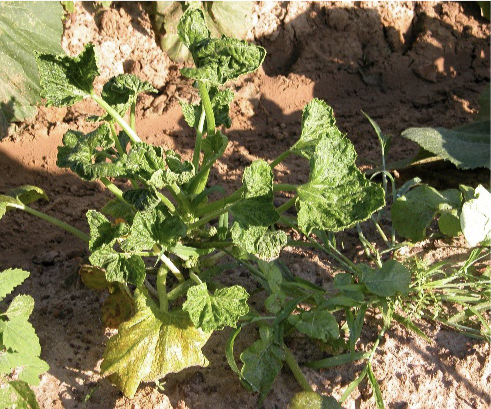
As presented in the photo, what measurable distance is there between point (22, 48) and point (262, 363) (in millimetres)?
2011

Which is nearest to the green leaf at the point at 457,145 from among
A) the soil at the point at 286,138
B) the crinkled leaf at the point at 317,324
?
the soil at the point at 286,138

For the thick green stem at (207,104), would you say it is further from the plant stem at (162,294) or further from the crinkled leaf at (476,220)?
the crinkled leaf at (476,220)

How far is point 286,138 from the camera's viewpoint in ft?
10.6

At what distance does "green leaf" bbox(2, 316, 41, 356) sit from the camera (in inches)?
61.4

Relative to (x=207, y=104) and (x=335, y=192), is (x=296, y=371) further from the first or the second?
(x=207, y=104)

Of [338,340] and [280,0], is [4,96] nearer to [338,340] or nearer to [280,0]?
[280,0]

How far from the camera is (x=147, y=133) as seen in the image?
10.3 ft

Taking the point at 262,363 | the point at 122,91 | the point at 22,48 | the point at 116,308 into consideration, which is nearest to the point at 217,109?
the point at 122,91

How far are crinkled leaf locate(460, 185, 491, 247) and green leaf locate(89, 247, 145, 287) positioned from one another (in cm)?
100

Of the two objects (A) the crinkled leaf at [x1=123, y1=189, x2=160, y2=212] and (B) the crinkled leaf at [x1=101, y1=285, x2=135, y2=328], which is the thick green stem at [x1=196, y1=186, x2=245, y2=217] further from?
(B) the crinkled leaf at [x1=101, y1=285, x2=135, y2=328]

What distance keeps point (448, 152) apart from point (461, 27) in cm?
A: 180

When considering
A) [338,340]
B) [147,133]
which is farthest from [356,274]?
[147,133]

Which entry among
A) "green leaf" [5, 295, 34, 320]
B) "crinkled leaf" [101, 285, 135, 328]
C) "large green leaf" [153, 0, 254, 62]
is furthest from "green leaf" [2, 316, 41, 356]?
"large green leaf" [153, 0, 254, 62]

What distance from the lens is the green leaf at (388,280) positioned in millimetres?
1791
